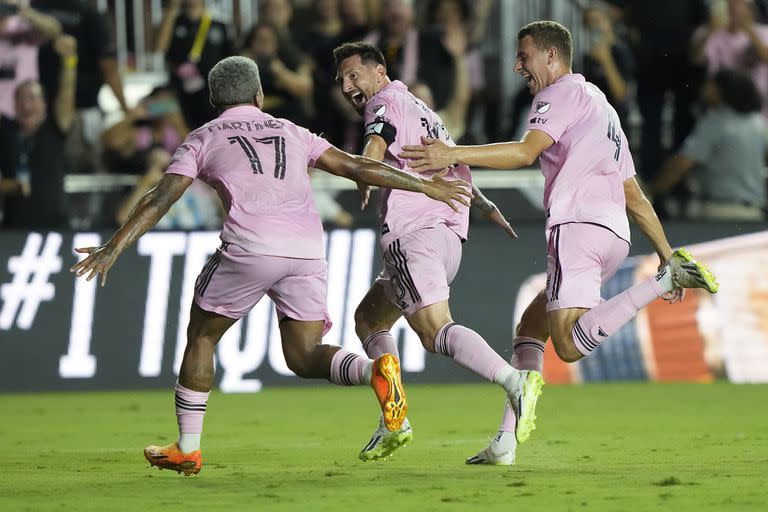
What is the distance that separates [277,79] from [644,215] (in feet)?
22.2

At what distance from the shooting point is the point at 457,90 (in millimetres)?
14266

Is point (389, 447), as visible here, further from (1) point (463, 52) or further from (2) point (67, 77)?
(2) point (67, 77)

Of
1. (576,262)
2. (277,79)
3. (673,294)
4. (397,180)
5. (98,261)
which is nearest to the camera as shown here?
(98,261)

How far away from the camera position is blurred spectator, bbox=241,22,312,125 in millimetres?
13992

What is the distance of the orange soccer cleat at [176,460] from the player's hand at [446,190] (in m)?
1.82

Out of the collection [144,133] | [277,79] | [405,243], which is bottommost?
[144,133]

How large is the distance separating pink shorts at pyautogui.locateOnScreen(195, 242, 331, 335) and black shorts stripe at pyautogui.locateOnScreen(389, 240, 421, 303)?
43 centimetres

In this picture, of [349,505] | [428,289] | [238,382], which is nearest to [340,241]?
[238,382]

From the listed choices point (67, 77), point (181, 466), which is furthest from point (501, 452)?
point (67, 77)

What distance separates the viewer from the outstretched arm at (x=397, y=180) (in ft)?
23.4

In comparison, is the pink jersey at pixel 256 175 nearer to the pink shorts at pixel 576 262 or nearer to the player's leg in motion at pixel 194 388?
the player's leg in motion at pixel 194 388

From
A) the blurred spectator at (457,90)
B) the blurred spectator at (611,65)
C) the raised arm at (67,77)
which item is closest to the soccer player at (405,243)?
the blurred spectator at (457,90)

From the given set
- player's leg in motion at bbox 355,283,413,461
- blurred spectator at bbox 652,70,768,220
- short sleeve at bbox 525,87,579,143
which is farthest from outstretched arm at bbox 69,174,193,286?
blurred spectator at bbox 652,70,768,220

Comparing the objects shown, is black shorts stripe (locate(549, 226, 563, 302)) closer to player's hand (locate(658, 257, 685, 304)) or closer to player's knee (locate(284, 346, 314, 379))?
player's hand (locate(658, 257, 685, 304))
